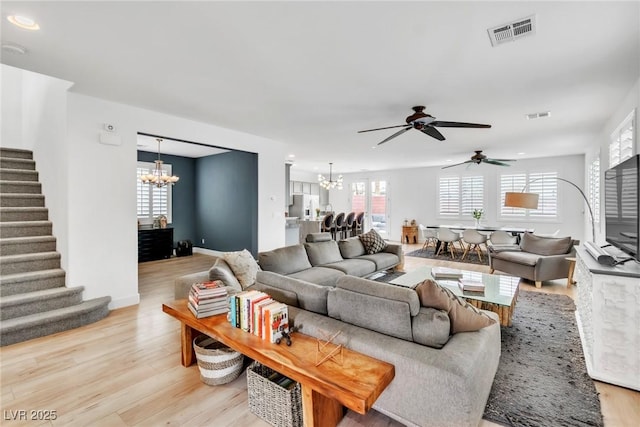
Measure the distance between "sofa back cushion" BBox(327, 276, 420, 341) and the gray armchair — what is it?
4.19 metres

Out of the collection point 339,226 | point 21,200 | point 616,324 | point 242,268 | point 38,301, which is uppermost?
point 21,200

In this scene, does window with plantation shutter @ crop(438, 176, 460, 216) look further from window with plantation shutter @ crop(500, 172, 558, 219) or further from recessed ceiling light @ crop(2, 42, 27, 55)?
recessed ceiling light @ crop(2, 42, 27, 55)

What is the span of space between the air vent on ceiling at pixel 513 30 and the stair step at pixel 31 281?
5.00 m

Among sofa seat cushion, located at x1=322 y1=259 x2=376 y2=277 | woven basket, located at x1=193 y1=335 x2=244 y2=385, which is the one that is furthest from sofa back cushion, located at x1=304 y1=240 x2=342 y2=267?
woven basket, located at x1=193 y1=335 x2=244 y2=385

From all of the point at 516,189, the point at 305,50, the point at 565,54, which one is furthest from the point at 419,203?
the point at 305,50

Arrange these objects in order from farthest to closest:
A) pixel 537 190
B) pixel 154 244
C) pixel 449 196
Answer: pixel 449 196
pixel 537 190
pixel 154 244

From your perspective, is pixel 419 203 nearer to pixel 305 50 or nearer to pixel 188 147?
pixel 188 147

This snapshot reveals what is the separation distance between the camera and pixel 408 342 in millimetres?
1709

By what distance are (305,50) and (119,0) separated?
1.27 m

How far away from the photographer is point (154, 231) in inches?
265

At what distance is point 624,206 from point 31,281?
19.7ft

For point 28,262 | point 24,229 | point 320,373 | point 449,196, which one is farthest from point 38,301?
point 449,196

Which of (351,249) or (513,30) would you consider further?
(351,249)

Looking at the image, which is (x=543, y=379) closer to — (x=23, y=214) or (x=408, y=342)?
(x=408, y=342)
